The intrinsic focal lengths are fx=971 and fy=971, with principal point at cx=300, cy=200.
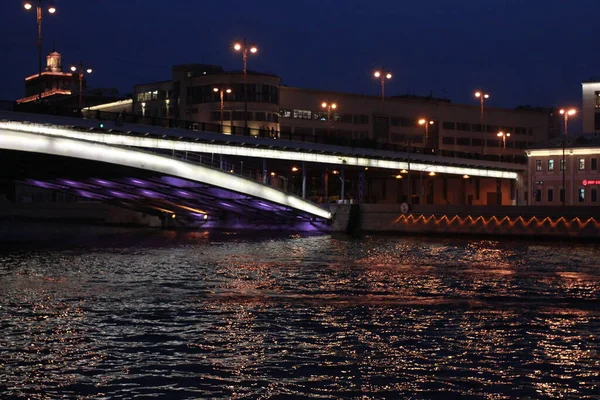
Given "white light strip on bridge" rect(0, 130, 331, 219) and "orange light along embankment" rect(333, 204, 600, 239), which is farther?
"orange light along embankment" rect(333, 204, 600, 239)

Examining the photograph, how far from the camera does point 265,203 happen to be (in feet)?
262

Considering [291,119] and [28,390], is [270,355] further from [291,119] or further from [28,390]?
[291,119]

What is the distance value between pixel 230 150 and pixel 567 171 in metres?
44.4

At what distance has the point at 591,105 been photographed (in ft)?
431

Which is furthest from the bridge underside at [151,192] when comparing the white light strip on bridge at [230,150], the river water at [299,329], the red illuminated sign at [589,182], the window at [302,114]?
the window at [302,114]

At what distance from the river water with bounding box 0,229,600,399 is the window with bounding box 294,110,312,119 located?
81286 millimetres

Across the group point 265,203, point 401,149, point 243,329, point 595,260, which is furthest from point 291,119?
point 243,329

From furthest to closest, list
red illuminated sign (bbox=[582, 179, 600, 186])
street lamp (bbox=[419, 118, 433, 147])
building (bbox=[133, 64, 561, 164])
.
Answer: building (bbox=[133, 64, 561, 164])
street lamp (bbox=[419, 118, 433, 147])
red illuminated sign (bbox=[582, 179, 600, 186])

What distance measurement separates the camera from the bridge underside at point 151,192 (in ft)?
213

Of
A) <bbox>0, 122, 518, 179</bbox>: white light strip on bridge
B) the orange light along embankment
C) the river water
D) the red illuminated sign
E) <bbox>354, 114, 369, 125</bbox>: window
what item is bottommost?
the river water

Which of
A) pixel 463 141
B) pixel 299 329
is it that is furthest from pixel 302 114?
pixel 299 329

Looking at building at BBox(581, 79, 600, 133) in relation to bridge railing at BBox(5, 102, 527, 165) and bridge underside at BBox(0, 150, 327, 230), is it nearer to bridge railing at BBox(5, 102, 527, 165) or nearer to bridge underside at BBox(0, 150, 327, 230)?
bridge railing at BBox(5, 102, 527, 165)

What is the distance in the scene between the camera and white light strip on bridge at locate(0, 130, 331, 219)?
56.7 meters

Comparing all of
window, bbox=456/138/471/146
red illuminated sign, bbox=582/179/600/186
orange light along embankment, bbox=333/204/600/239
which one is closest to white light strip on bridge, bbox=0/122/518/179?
orange light along embankment, bbox=333/204/600/239
